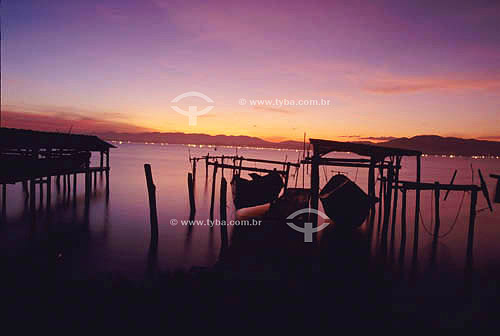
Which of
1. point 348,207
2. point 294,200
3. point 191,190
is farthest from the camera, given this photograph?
point 191,190

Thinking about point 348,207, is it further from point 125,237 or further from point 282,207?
point 125,237

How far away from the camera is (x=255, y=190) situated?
1628 cm

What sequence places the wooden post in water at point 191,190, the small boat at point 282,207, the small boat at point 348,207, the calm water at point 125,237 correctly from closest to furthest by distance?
the calm water at point 125,237 → the small boat at point 348,207 → the small boat at point 282,207 → the wooden post in water at point 191,190

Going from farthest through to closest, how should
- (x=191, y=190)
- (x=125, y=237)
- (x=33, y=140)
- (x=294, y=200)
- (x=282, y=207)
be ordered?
(x=191, y=190) < (x=294, y=200) < (x=282, y=207) < (x=33, y=140) < (x=125, y=237)

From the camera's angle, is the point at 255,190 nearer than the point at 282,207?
No

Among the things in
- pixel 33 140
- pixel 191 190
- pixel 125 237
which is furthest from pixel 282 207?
pixel 33 140

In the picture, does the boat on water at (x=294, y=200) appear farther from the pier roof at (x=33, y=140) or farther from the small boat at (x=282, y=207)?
the pier roof at (x=33, y=140)

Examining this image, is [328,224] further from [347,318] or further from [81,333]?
[81,333]

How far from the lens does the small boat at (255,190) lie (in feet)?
52.1

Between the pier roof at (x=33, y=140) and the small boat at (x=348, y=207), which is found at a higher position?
the pier roof at (x=33, y=140)

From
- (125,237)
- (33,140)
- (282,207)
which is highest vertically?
(33,140)

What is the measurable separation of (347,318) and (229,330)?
2.32 metres

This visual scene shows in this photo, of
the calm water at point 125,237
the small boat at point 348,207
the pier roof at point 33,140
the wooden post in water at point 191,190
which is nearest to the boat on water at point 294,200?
the small boat at point 348,207

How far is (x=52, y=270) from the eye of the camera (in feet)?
27.2
